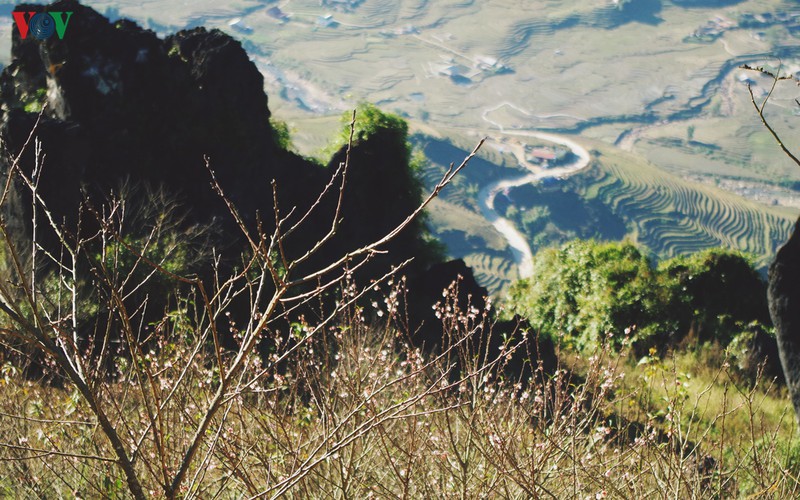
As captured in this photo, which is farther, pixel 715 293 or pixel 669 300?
pixel 715 293

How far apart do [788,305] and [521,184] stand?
109 m

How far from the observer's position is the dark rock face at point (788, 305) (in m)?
5.04

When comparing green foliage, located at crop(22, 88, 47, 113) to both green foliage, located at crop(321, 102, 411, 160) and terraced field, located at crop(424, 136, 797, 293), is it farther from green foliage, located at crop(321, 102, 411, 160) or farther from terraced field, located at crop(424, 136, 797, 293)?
terraced field, located at crop(424, 136, 797, 293)

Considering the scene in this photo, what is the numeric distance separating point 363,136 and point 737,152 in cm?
14771

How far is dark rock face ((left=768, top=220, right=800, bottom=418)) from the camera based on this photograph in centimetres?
504

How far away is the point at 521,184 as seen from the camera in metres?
112

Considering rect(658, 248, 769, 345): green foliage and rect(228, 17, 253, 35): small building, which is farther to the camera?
rect(228, 17, 253, 35): small building

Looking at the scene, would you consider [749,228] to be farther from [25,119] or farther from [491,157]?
[25,119]

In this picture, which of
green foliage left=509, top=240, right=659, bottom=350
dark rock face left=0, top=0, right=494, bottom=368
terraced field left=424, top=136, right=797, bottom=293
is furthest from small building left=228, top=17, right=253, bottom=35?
green foliage left=509, top=240, right=659, bottom=350

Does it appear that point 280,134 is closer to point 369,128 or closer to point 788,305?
point 369,128

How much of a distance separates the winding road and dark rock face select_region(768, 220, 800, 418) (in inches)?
3057

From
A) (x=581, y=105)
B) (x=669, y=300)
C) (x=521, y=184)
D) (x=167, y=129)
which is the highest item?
(x=167, y=129)

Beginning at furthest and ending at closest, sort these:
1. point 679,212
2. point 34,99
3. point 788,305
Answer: point 679,212
point 34,99
point 788,305

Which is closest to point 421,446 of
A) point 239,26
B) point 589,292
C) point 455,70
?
point 589,292
